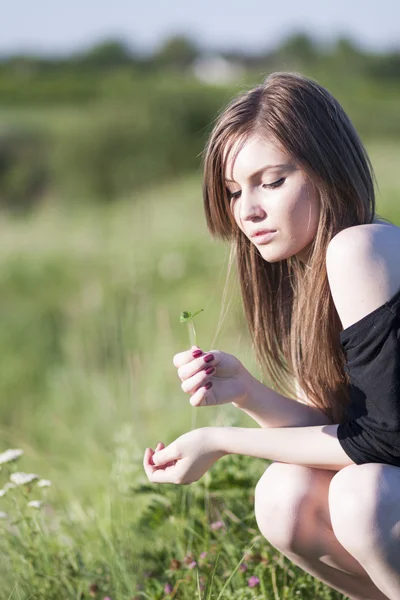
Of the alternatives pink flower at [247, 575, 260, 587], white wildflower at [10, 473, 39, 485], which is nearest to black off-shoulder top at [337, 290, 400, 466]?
pink flower at [247, 575, 260, 587]

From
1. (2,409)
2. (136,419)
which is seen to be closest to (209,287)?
(2,409)

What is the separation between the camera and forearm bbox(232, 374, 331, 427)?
217cm

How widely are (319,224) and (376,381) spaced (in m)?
0.38

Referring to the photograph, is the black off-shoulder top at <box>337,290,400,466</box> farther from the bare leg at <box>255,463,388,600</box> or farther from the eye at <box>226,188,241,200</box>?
the eye at <box>226,188,241,200</box>

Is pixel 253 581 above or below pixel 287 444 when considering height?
below

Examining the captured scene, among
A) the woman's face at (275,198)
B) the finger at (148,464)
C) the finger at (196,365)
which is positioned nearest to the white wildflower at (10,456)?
the finger at (148,464)

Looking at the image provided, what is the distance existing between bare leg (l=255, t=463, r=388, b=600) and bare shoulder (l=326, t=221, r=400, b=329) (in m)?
0.38

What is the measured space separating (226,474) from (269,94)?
3.60 feet

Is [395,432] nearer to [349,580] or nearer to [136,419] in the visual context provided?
[349,580]

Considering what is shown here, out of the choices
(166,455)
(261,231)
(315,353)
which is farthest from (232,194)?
(166,455)

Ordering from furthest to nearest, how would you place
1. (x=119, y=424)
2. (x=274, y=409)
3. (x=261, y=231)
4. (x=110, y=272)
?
(x=110, y=272) < (x=119, y=424) < (x=274, y=409) < (x=261, y=231)

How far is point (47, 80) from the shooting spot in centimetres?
4003

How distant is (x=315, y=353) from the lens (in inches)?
84.2

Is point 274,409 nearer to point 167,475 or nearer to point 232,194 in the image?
point 167,475
